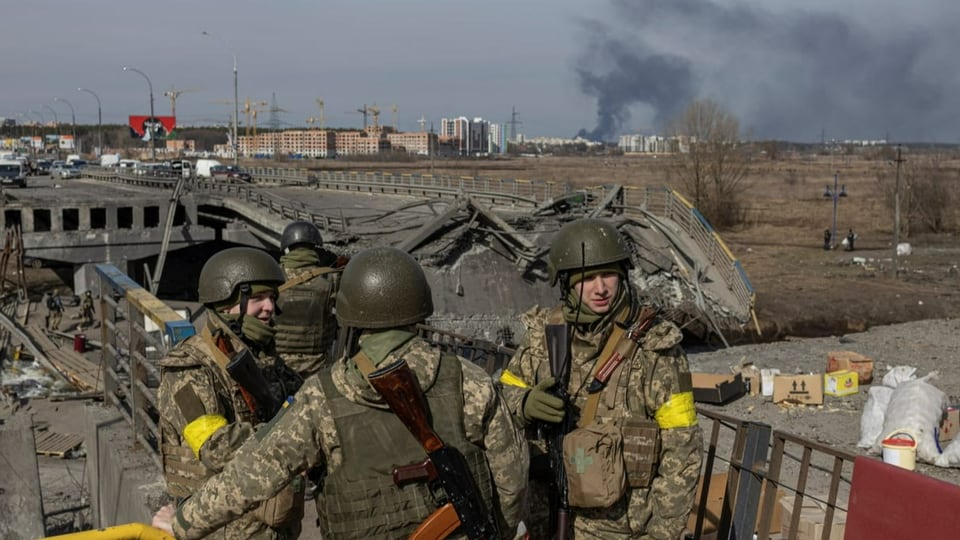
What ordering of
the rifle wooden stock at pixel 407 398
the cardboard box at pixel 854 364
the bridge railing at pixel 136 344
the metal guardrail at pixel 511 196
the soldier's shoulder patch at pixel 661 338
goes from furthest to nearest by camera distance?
the metal guardrail at pixel 511 196, the cardboard box at pixel 854 364, the bridge railing at pixel 136 344, the soldier's shoulder patch at pixel 661 338, the rifle wooden stock at pixel 407 398

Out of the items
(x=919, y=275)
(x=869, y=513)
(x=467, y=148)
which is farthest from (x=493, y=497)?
(x=467, y=148)

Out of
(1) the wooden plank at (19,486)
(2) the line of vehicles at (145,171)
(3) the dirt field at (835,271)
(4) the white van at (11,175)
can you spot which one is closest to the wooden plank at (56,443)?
(1) the wooden plank at (19,486)

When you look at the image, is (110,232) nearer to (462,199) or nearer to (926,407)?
(462,199)

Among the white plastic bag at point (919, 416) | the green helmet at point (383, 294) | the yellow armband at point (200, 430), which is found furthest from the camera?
the white plastic bag at point (919, 416)

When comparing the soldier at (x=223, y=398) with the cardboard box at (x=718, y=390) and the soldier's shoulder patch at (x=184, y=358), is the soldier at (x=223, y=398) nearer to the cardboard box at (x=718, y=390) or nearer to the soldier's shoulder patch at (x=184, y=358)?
the soldier's shoulder patch at (x=184, y=358)

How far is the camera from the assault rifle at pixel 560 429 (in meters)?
3.80

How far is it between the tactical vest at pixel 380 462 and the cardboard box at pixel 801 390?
1429cm

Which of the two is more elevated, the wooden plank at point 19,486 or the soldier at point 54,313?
the wooden plank at point 19,486

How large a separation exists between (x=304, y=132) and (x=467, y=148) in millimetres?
39345

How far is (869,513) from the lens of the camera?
152 inches

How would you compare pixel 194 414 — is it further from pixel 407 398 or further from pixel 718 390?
pixel 718 390

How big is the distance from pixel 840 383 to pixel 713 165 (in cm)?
3736

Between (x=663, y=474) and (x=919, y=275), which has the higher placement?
(x=663, y=474)

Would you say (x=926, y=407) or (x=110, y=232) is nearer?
(x=926, y=407)
